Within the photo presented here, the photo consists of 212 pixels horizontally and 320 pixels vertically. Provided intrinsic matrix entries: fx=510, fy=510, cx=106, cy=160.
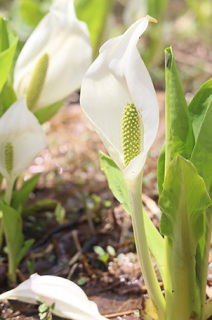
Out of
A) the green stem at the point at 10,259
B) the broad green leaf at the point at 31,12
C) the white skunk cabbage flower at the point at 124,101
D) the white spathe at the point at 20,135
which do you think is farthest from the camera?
the broad green leaf at the point at 31,12

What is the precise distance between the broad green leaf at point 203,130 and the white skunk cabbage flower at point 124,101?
0.30ft

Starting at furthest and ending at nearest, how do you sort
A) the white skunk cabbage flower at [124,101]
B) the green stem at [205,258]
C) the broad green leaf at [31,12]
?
the broad green leaf at [31,12]
the green stem at [205,258]
the white skunk cabbage flower at [124,101]

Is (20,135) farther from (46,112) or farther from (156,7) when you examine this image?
(156,7)

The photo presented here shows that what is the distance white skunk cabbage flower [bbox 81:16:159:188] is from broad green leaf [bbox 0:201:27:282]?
364mm

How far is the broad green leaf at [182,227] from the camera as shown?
2.64 ft

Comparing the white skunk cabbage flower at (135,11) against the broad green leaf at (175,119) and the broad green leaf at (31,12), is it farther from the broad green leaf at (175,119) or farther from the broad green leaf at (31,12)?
the broad green leaf at (175,119)

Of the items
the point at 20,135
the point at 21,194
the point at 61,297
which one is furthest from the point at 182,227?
the point at 21,194

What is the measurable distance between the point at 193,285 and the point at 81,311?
0.21m

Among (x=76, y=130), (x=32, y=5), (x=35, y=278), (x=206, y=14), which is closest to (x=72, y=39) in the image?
(x=35, y=278)

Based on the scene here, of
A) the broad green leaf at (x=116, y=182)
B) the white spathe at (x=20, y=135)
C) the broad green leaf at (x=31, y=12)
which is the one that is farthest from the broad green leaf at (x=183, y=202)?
the broad green leaf at (x=31, y=12)

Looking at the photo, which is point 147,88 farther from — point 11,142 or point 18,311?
point 18,311

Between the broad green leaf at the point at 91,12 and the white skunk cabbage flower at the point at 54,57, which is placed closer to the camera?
the white skunk cabbage flower at the point at 54,57

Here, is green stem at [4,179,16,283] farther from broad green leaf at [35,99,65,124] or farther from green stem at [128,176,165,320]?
green stem at [128,176,165,320]

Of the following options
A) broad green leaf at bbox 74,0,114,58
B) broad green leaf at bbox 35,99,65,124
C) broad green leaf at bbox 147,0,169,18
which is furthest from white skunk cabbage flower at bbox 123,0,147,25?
broad green leaf at bbox 35,99,65,124
